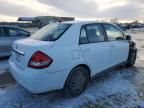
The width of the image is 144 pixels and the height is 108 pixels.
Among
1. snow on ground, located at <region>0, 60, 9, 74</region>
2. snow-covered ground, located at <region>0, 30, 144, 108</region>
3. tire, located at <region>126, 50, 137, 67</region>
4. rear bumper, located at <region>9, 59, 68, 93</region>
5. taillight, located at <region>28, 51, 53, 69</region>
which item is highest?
taillight, located at <region>28, 51, 53, 69</region>

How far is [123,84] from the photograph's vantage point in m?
5.16

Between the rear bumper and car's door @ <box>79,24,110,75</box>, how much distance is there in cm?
79

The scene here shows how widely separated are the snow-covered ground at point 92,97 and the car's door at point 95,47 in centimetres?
50

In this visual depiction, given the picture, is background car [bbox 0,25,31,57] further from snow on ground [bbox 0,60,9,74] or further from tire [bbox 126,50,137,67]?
tire [bbox 126,50,137,67]

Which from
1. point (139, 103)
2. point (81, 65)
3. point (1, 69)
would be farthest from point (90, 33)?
point (1, 69)

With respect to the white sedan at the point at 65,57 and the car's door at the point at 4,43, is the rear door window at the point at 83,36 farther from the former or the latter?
the car's door at the point at 4,43

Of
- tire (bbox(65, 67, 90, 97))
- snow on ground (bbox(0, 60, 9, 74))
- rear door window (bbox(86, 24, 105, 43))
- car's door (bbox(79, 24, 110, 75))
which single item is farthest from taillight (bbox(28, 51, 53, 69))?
snow on ground (bbox(0, 60, 9, 74))

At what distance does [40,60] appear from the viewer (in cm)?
359

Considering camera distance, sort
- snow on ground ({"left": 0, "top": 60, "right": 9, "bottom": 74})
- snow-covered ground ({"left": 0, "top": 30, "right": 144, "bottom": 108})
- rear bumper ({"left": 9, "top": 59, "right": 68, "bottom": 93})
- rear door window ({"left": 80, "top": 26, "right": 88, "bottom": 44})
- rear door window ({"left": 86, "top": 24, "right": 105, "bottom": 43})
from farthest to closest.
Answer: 1. snow on ground ({"left": 0, "top": 60, "right": 9, "bottom": 74})
2. rear door window ({"left": 86, "top": 24, "right": 105, "bottom": 43})
3. rear door window ({"left": 80, "top": 26, "right": 88, "bottom": 44})
4. snow-covered ground ({"left": 0, "top": 30, "right": 144, "bottom": 108})
5. rear bumper ({"left": 9, "top": 59, "right": 68, "bottom": 93})

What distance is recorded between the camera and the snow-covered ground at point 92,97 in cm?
404

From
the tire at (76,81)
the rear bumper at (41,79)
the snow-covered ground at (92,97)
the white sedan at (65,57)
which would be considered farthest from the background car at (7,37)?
the tire at (76,81)

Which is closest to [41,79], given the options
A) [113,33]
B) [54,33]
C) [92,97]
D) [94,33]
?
[54,33]

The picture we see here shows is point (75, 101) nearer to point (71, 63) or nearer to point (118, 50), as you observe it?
point (71, 63)

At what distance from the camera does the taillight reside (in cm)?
359
